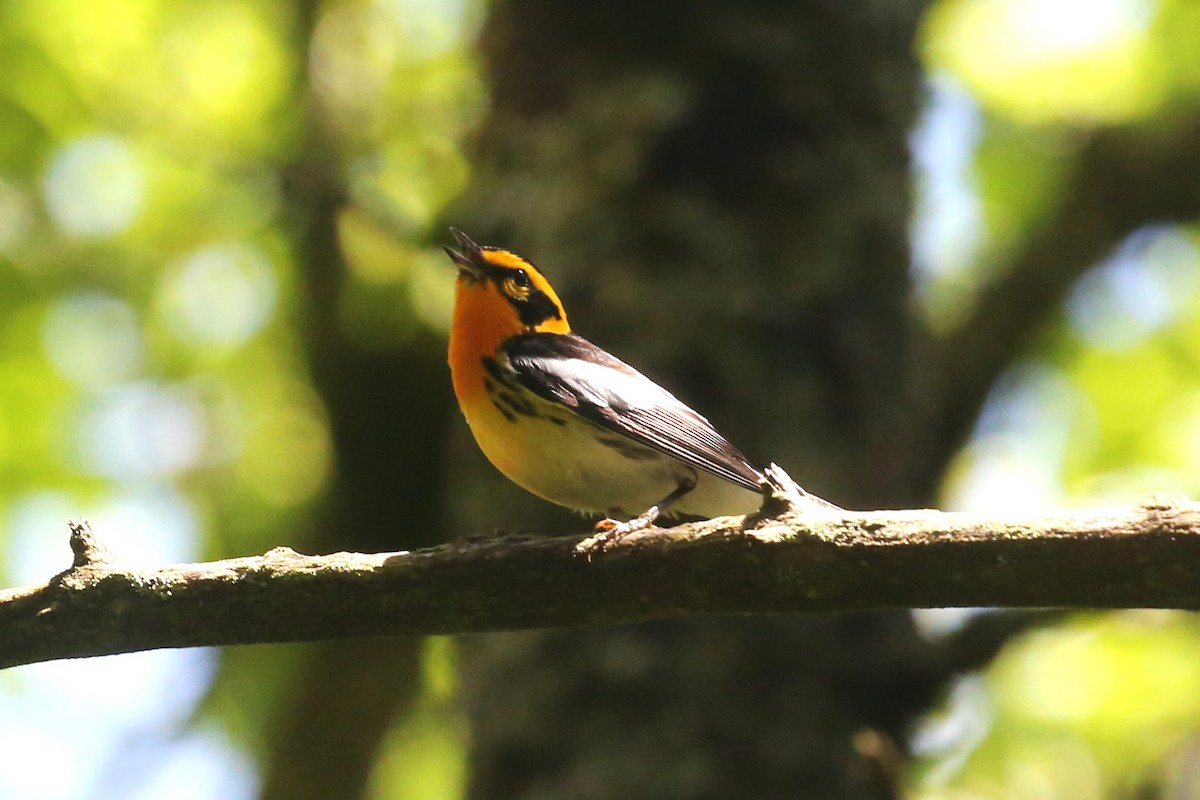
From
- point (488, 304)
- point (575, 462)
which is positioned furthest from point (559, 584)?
point (488, 304)

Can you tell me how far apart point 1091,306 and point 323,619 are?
6.57 meters

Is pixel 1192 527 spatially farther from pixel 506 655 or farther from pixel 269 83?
pixel 269 83

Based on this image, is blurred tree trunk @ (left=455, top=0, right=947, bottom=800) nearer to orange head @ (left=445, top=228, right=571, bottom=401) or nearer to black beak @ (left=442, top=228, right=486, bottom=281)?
orange head @ (left=445, top=228, right=571, bottom=401)

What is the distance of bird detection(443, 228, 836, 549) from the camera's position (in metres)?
4.34

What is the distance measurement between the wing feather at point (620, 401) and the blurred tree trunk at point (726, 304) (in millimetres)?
944

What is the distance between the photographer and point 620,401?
4449 mm

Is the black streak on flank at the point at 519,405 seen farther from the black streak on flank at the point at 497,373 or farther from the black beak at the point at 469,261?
the black beak at the point at 469,261

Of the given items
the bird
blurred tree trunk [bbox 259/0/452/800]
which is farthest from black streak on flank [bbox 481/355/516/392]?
blurred tree trunk [bbox 259/0/452/800]

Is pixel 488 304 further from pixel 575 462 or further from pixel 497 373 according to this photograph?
pixel 575 462

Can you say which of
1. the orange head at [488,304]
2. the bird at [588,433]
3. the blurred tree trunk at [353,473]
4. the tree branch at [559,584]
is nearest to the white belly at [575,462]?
the bird at [588,433]

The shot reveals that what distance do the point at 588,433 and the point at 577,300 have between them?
1613mm

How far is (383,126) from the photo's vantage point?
25.2 ft

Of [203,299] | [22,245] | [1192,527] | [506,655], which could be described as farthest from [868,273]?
[22,245]

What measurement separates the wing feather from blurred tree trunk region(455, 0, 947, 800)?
0.94 m
